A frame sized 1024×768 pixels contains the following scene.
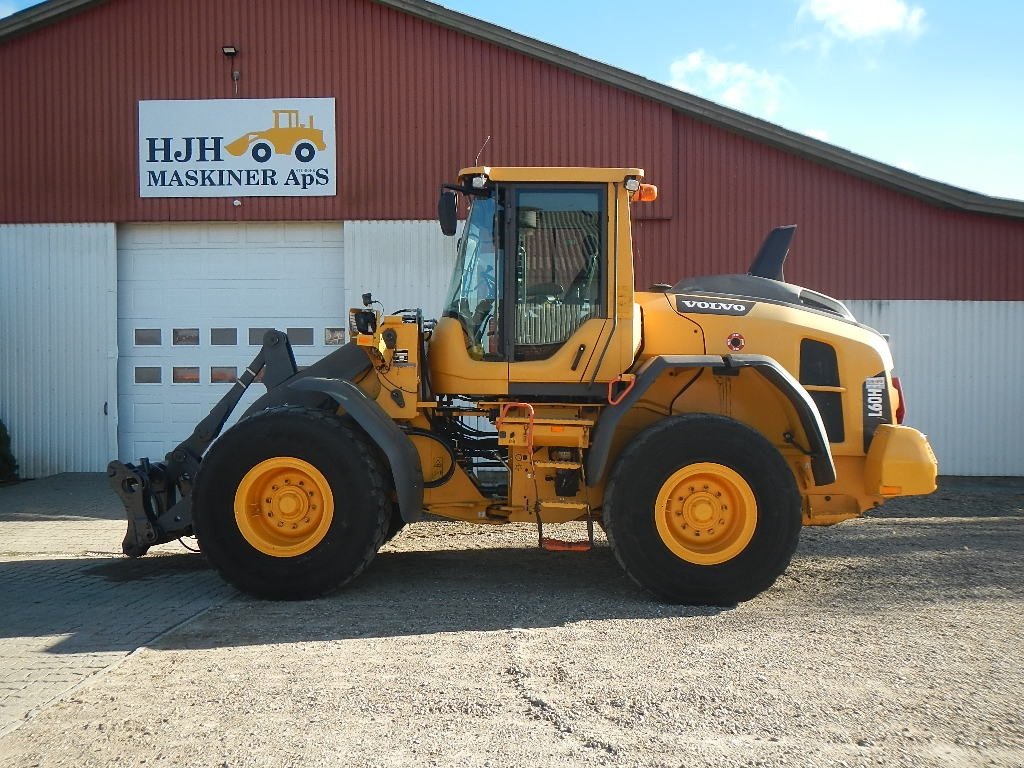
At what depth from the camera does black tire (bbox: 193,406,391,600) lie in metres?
5.86

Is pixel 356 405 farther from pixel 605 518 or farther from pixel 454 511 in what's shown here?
pixel 605 518

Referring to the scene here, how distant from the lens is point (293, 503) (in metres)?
5.96

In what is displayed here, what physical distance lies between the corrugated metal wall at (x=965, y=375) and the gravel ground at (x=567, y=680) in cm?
666

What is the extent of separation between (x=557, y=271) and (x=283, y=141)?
26.5 ft

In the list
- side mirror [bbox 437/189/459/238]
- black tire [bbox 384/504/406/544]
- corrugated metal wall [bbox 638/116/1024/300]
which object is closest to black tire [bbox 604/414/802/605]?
black tire [bbox 384/504/406/544]

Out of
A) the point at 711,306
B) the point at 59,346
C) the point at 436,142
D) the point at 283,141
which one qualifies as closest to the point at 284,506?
the point at 711,306

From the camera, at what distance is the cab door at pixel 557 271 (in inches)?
241

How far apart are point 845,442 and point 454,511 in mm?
2868

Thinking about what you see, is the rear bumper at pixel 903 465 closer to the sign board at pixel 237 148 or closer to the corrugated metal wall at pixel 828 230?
the corrugated metal wall at pixel 828 230

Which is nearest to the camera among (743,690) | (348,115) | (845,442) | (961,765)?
(961,765)

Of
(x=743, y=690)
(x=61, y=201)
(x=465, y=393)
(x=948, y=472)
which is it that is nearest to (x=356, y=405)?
(x=465, y=393)

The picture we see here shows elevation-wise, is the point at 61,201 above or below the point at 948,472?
above

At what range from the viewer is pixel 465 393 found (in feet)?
20.7

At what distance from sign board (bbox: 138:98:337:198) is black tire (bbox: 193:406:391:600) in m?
7.60
